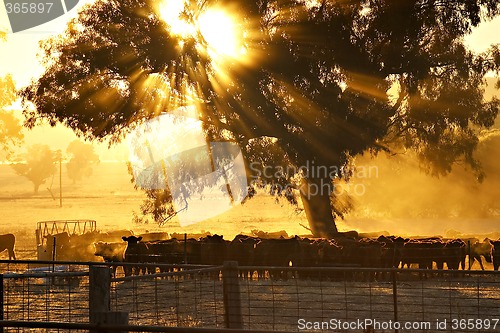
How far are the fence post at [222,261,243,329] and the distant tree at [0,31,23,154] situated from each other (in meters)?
47.8

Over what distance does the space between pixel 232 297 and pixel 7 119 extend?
50.5 metres

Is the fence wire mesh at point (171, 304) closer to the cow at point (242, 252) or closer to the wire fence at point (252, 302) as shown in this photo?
the wire fence at point (252, 302)

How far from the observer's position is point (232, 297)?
9461 mm

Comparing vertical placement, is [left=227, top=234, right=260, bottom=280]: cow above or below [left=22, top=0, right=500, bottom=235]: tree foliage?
below

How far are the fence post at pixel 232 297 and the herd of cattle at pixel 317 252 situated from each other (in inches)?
545

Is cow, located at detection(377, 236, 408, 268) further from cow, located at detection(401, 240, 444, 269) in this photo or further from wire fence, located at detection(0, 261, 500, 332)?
wire fence, located at detection(0, 261, 500, 332)

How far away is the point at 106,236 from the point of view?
34.5 meters

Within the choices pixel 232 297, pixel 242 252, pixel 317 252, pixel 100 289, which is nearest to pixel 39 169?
pixel 242 252

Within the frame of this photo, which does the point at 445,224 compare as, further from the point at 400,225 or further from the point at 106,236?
the point at 106,236

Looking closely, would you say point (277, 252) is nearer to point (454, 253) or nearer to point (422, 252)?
point (422, 252)

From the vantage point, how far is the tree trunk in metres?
34.5

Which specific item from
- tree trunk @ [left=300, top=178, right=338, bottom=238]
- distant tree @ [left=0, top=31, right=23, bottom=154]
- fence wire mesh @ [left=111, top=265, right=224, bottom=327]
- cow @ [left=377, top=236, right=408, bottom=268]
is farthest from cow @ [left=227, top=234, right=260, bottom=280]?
distant tree @ [left=0, top=31, right=23, bottom=154]

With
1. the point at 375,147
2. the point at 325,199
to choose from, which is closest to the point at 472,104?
the point at 375,147

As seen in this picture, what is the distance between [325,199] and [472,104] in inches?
259
